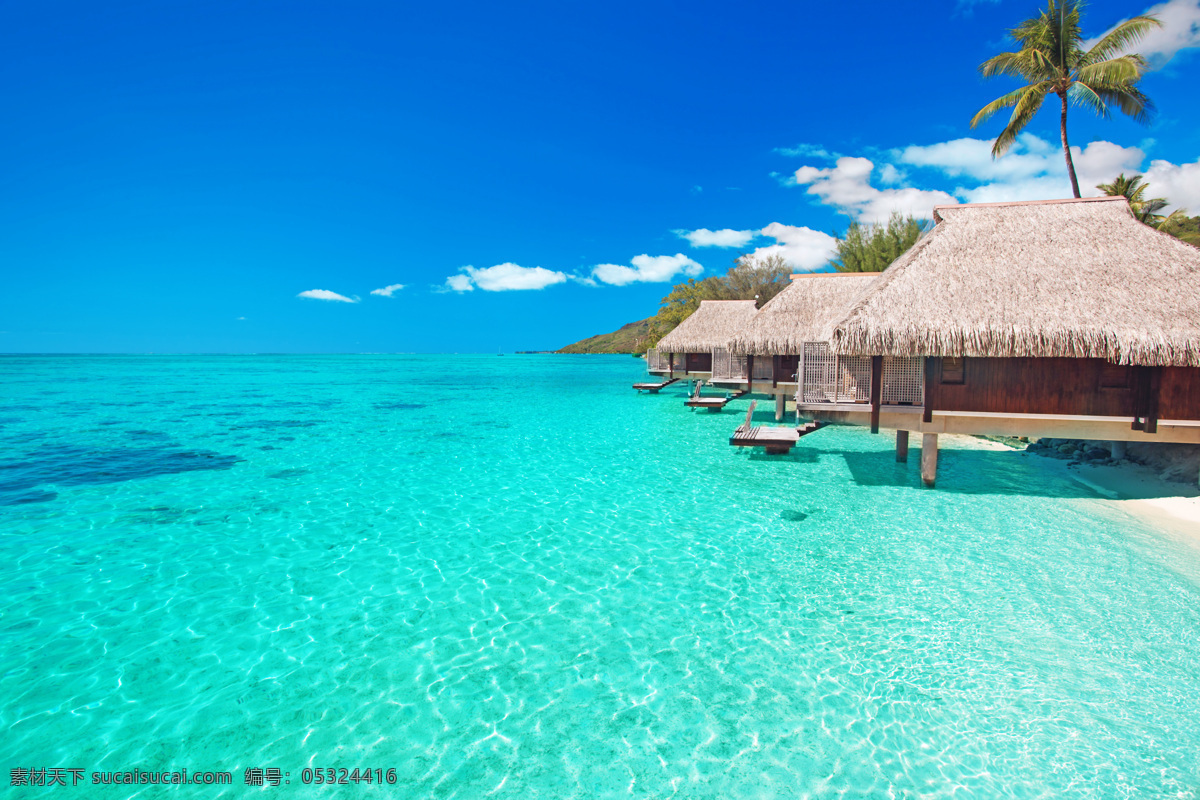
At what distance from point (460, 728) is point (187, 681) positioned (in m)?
2.68

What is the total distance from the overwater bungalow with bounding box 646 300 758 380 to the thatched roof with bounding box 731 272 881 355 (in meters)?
7.38

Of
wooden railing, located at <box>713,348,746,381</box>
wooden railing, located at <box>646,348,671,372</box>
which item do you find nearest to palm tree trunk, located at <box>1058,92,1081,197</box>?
wooden railing, located at <box>713,348,746,381</box>

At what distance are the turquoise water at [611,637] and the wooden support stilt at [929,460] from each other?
21.7 inches

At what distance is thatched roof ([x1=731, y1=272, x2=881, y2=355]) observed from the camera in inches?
705

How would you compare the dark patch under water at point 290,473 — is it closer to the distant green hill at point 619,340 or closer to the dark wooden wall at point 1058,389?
the dark wooden wall at point 1058,389

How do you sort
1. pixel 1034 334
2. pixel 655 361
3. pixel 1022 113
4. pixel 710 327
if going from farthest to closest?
pixel 655 361
pixel 710 327
pixel 1022 113
pixel 1034 334

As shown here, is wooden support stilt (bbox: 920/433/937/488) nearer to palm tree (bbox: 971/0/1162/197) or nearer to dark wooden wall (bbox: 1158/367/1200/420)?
dark wooden wall (bbox: 1158/367/1200/420)

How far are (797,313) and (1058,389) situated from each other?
374 inches

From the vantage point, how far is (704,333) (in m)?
27.6

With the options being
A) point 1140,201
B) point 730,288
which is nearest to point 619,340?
point 730,288

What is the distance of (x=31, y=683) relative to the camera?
4801 millimetres

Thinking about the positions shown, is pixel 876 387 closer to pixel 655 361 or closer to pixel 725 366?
pixel 725 366

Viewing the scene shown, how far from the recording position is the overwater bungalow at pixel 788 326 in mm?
17953

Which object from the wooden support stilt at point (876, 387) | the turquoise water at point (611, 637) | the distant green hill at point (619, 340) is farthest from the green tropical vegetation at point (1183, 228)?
the distant green hill at point (619, 340)
